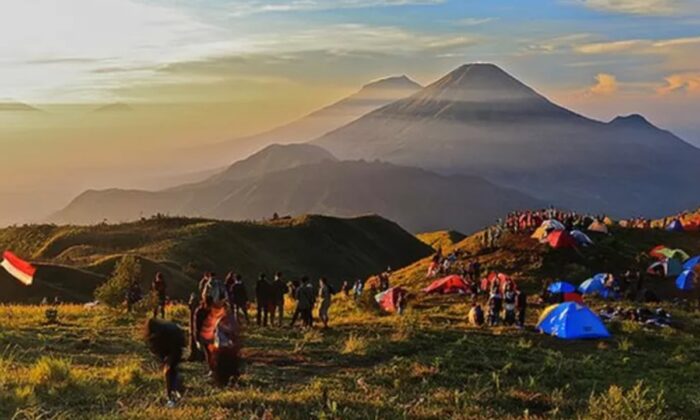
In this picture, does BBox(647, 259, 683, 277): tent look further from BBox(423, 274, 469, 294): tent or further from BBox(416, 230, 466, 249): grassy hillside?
BBox(416, 230, 466, 249): grassy hillside

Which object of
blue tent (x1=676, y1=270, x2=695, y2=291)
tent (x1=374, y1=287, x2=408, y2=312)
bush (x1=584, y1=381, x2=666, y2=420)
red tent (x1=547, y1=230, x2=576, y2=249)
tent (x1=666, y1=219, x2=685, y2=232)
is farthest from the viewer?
tent (x1=666, y1=219, x2=685, y2=232)

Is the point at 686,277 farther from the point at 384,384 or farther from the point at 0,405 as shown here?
the point at 0,405

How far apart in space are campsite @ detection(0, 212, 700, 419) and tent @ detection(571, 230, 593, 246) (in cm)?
697

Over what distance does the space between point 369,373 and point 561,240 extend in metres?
26.2

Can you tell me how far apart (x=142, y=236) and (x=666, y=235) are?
137 feet

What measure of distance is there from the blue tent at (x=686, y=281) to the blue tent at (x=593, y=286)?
480 centimetres

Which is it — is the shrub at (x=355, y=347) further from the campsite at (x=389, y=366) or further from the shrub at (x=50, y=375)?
the shrub at (x=50, y=375)

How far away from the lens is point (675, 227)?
1913 inches

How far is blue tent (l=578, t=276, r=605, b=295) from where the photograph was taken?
32156 mm

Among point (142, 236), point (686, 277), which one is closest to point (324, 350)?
point (686, 277)

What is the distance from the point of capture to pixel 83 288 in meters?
43.6

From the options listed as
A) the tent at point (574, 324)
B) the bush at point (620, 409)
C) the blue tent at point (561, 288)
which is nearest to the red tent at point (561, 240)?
the blue tent at point (561, 288)

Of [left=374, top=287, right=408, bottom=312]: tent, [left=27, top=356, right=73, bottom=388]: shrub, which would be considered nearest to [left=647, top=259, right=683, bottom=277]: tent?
[left=374, top=287, right=408, bottom=312]: tent

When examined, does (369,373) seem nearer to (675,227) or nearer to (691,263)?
(691,263)
